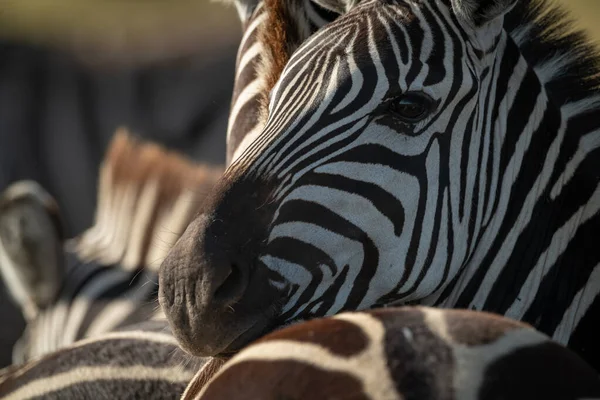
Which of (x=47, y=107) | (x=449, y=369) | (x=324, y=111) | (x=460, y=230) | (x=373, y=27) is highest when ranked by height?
(x=373, y=27)

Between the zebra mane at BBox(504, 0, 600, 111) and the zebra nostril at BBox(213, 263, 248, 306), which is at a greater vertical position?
the zebra mane at BBox(504, 0, 600, 111)

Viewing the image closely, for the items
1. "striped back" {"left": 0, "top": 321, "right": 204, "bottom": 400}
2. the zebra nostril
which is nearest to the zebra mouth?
the zebra nostril

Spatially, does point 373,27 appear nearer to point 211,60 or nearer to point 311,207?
point 311,207

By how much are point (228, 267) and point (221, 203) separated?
20 centimetres

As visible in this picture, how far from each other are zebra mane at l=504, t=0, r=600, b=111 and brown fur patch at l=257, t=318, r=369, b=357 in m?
1.57

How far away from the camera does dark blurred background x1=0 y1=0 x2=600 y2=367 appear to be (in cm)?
1220

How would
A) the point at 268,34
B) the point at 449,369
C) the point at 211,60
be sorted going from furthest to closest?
the point at 211,60, the point at 268,34, the point at 449,369

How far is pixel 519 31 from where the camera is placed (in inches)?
131

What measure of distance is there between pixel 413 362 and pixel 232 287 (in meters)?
0.84

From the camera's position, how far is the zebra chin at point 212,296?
2492 mm

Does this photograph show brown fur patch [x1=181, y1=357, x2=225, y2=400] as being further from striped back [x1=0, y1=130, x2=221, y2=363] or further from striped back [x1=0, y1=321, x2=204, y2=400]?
striped back [x1=0, y1=130, x2=221, y2=363]

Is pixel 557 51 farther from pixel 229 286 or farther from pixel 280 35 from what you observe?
pixel 229 286

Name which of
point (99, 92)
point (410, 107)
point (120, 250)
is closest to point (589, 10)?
point (99, 92)

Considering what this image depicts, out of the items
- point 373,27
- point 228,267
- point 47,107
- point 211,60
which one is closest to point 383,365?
point 228,267
